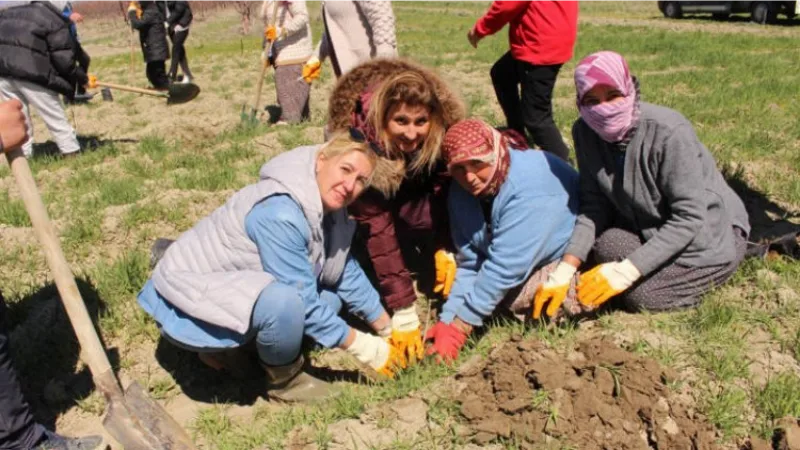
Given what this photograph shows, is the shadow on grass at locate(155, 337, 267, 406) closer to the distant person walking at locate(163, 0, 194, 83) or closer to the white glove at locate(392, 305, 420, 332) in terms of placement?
the white glove at locate(392, 305, 420, 332)

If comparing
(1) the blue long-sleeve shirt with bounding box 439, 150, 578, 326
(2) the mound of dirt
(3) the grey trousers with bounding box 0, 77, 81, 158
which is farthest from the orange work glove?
(2) the mound of dirt

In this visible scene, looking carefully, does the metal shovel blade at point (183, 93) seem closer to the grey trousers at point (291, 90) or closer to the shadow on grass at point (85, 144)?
the shadow on grass at point (85, 144)

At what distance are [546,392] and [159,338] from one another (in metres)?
2.04

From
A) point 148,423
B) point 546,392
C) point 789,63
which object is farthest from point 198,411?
point 789,63

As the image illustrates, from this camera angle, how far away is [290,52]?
6.64 meters

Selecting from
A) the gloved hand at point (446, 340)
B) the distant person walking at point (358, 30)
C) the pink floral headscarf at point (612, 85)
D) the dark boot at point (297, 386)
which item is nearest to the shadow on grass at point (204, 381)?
the dark boot at point (297, 386)

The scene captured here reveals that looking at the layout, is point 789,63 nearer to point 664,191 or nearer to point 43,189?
point 664,191

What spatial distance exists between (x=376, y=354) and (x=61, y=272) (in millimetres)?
1276

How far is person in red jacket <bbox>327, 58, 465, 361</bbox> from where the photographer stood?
2.83 m

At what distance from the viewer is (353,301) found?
3.07 metres

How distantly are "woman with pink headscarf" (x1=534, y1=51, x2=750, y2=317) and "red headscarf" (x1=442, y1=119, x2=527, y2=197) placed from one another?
1.25 feet

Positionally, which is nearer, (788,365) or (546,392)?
(546,392)

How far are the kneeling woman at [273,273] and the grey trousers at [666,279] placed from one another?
113 cm

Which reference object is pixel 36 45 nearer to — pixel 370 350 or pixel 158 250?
pixel 158 250
